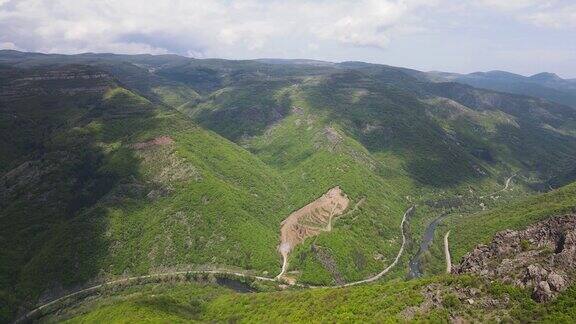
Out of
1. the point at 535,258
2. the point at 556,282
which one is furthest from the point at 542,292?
the point at 535,258

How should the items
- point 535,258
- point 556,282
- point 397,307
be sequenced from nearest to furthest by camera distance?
point 556,282
point 535,258
point 397,307

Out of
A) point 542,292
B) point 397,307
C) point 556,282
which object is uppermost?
point 556,282

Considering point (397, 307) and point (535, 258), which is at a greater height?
point (535, 258)

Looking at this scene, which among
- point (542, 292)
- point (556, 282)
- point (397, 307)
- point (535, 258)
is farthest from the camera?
point (397, 307)

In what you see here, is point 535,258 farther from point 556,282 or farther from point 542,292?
point 542,292

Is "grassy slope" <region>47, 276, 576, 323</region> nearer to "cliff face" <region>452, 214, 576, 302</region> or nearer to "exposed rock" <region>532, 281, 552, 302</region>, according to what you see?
"exposed rock" <region>532, 281, 552, 302</region>

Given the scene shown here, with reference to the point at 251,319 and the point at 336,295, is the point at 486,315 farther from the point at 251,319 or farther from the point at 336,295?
the point at 251,319

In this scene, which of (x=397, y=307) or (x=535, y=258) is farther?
(x=397, y=307)

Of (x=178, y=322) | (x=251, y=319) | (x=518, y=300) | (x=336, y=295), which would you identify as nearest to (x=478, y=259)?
(x=518, y=300)

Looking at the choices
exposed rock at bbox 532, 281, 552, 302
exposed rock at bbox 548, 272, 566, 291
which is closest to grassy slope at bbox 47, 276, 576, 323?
exposed rock at bbox 532, 281, 552, 302

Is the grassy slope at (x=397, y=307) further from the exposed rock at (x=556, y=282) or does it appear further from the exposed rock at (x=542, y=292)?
the exposed rock at (x=556, y=282)
